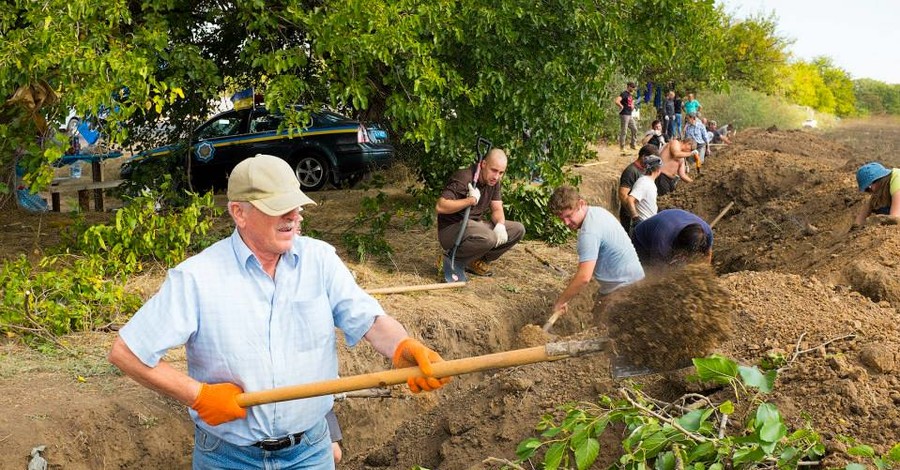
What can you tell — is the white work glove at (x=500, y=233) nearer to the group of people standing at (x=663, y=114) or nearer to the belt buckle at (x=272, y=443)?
the belt buckle at (x=272, y=443)

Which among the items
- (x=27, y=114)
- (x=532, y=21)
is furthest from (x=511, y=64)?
(x=27, y=114)

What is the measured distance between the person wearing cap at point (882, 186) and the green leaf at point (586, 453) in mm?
5782

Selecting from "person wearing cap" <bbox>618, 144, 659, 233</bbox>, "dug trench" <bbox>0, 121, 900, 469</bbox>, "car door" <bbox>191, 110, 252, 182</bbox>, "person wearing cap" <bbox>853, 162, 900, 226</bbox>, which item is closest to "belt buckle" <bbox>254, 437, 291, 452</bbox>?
"dug trench" <bbox>0, 121, 900, 469</bbox>

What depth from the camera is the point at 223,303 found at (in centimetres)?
331

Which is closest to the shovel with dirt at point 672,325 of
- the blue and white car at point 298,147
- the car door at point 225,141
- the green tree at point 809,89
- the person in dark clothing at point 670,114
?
the blue and white car at point 298,147

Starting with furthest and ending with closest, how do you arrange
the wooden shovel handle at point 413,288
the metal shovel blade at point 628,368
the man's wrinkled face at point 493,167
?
the man's wrinkled face at point 493,167
the wooden shovel handle at point 413,288
the metal shovel blade at point 628,368

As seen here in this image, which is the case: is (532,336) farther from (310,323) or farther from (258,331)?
(258,331)

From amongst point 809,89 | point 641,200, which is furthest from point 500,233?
point 809,89

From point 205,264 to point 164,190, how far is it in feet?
19.5

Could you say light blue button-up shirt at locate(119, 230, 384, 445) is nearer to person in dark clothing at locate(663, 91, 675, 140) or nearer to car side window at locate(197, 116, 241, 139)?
car side window at locate(197, 116, 241, 139)

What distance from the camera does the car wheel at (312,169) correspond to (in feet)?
47.1

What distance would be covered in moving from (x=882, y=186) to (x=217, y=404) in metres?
7.53

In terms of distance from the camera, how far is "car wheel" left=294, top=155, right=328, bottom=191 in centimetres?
1435

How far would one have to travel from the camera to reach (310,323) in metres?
3.47
